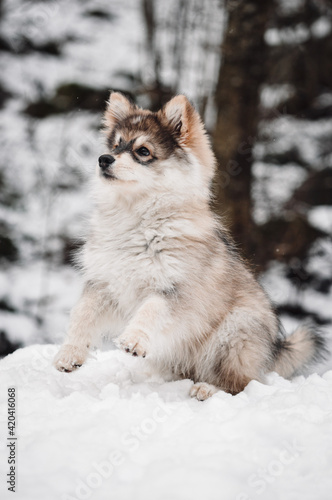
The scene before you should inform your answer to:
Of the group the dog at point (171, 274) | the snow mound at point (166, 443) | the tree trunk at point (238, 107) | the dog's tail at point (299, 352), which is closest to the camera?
the snow mound at point (166, 443)

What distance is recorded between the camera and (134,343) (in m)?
2.75

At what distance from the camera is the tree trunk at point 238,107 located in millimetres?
5387

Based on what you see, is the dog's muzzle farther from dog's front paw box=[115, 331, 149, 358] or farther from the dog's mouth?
dog's front paw box=[115, 331, 149, 358]

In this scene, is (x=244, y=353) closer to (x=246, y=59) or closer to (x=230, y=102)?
(x=230, y=102)

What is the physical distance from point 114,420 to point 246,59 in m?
4.56

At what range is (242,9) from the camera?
5.41 metres

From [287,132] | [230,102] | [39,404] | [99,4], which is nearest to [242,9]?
[230,102]

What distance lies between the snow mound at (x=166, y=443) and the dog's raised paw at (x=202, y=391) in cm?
14

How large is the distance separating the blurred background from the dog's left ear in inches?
101

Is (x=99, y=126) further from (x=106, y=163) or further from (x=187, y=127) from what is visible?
(x=106, y=163)

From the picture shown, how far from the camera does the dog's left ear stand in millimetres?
3572

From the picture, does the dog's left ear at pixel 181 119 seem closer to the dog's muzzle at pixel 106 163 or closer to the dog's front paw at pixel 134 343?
the dog's muzzle at pixel 106 163

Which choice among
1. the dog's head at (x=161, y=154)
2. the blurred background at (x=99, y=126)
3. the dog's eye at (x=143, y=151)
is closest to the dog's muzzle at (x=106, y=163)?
the dog's head at (x=161, y=154)

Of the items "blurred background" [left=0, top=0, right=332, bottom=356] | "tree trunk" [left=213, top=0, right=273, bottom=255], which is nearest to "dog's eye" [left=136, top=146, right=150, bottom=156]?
"tree trunk" [left=213, top=0, right=273, bottom=255]
